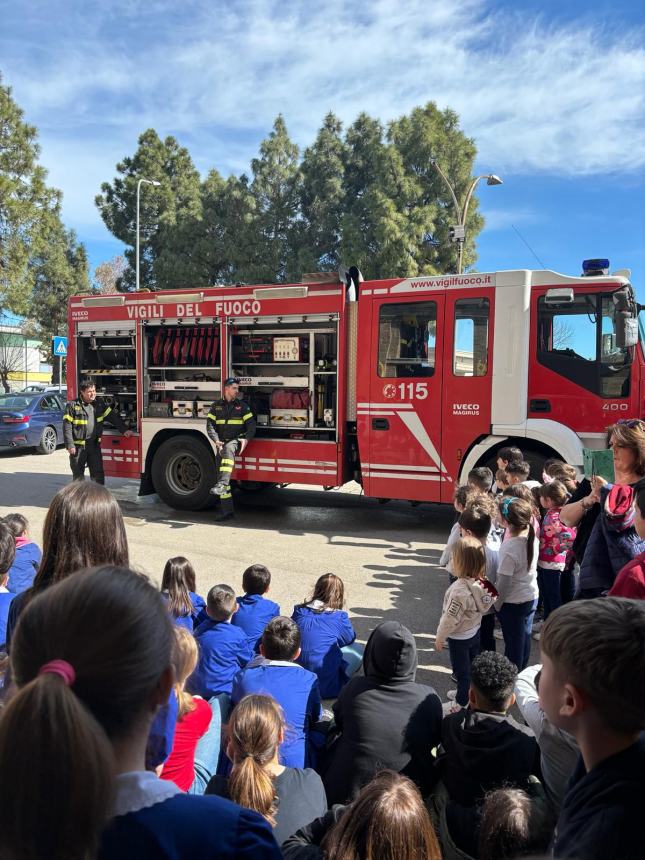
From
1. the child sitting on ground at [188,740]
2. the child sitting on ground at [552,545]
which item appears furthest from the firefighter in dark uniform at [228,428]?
the child sitting on ground at [188,740]

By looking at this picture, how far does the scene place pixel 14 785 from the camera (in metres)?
0.82

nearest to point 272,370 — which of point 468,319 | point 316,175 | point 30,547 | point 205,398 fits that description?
point 205,398

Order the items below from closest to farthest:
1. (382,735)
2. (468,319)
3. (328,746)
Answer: (382,735) → (328,746) → (468,319)

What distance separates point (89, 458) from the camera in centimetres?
931

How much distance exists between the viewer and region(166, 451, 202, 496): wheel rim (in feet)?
30.2

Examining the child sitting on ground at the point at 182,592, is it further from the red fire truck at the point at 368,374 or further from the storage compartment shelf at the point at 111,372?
the storage compartment shelf at the point at 111,372

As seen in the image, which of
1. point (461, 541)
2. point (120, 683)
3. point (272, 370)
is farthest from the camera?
point (272, 370)

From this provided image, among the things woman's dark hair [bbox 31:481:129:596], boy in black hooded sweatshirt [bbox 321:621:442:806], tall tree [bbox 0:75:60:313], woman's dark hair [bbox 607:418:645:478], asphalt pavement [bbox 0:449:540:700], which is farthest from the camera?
tall tree [bbox 0:75:60:313]

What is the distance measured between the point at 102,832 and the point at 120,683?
7.7 inches

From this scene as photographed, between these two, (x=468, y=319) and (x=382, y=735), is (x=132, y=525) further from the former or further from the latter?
(x=382, y=735)

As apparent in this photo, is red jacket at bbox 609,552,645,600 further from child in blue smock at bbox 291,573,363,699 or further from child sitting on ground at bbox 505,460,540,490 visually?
child sitting on ground at bbox 505,460,540,490

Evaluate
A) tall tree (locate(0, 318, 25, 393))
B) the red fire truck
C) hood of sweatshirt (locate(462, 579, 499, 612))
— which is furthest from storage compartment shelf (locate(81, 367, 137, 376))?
tall tree (locate(0, 318, 25, 393))

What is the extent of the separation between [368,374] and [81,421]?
425 cm

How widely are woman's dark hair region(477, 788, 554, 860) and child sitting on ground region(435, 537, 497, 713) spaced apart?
6.06 feet
